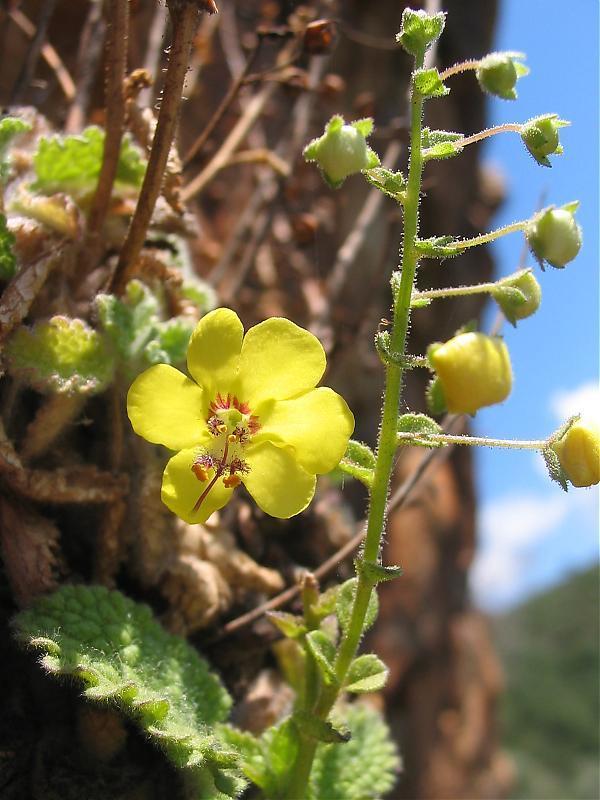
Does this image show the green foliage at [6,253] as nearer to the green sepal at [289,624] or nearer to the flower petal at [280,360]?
the flower petal at [280,360]

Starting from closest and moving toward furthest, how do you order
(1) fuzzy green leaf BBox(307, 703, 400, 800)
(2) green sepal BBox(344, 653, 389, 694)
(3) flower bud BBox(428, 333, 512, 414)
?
(3) flower bud BBox(428, 333, 512, 414)
(2) green sepal BBox(344, 653, 389, 694)
(1) fuzzy green leaf BBox(307, 703, 400, 800)

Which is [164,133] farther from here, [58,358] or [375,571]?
[375,571]

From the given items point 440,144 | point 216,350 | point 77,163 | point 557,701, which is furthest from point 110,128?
point 557,701

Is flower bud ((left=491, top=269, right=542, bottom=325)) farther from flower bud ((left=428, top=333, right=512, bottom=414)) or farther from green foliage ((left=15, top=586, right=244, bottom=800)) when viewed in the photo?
green foliage ((left=15, top=586, right=244, bottom=800))

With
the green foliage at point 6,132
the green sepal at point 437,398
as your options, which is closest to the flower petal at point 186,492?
the green sepal at point 437,398

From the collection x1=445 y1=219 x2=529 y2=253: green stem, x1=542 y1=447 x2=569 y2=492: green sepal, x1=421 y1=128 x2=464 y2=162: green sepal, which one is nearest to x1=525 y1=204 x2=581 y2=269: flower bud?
x1=445 y1=219 x2=529 y2=253: green stem

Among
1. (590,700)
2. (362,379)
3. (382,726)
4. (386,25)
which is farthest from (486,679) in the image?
(590,700)
